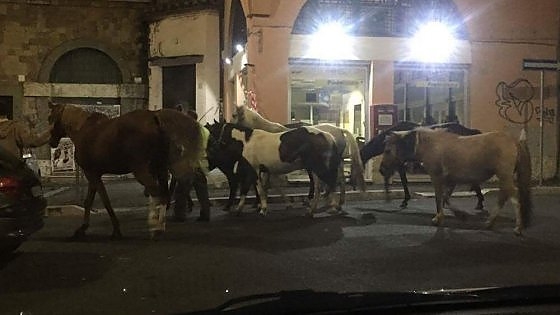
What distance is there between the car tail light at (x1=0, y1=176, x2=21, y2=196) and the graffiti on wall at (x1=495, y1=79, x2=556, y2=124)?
13450 mm

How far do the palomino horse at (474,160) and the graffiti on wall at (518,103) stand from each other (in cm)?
767

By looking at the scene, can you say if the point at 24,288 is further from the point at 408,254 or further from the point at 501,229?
the point at 501,229

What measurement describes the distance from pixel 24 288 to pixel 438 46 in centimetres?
1324

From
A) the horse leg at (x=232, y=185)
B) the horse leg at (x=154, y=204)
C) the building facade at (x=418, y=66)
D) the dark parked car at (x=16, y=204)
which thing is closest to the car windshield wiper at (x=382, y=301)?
the dark parked car at (x=16, y=204)

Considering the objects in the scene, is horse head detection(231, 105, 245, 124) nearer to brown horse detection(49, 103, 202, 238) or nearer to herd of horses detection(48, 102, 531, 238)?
herd of horses detection(48, 102, 531, 238)

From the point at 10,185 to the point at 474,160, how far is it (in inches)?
250

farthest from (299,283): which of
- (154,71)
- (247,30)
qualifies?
(154,71)

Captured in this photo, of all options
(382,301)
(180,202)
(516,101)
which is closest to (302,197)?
(180,202)

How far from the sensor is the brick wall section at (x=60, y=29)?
21750mm

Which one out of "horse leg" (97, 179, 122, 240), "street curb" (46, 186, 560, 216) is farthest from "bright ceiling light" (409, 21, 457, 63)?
"horse leg" (97, 179, 122, 240)

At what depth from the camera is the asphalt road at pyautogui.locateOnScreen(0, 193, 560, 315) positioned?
6.26 metres

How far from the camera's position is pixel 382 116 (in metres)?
17.1

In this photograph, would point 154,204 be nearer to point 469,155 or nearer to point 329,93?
point 469,155

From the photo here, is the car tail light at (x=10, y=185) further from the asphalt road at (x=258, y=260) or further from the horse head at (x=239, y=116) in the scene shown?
the horse head at (x=239, y=116)
